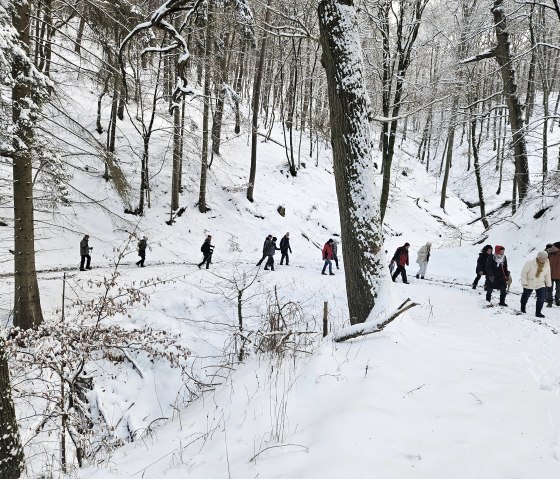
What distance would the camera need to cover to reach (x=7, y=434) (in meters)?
3.25

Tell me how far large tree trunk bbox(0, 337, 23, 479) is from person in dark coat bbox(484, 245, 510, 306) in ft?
33.8

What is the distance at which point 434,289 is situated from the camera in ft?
41.0

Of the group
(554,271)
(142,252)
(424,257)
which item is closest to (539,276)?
(554,271)

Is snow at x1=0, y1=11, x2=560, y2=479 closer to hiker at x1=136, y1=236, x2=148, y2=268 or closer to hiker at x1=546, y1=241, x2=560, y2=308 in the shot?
hiker at x1=546, y1=241, x2=560, y2=308

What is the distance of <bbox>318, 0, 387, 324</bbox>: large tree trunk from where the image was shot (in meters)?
5.35

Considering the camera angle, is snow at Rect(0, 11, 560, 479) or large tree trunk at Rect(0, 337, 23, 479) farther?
large tree trunk at Rect(0, 337, 23, 479)

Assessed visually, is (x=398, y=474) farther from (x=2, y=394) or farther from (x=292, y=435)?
(x=2, y=394)

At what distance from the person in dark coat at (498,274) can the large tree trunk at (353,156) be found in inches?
236

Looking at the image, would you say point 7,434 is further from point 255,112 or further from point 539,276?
point 255,112

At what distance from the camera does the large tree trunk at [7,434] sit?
3.21 meters

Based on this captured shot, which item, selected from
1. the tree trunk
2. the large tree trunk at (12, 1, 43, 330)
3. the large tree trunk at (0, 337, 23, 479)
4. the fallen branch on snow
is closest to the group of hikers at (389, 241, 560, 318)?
the fallen branch on snow

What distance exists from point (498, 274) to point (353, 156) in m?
6.80

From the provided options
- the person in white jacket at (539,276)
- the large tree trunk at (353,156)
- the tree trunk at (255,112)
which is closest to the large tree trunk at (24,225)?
the large tree trunk at (353,156)

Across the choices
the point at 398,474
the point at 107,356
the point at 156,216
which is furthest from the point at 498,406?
the point at 156,216
